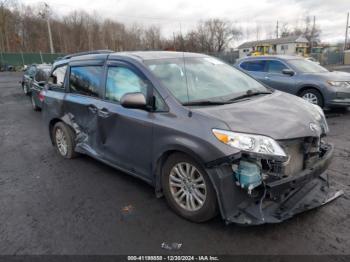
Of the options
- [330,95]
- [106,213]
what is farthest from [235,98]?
[330,95]

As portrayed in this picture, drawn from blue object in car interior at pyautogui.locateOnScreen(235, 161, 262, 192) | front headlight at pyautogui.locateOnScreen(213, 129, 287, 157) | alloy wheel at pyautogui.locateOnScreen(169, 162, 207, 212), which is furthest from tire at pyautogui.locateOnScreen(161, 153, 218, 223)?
front headlight at pyautogui.locateOnScreen(213, 129, 287, 157)

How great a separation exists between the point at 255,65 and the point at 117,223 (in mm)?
8038

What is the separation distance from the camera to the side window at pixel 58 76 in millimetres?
5114

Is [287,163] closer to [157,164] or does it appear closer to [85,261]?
[157,164]

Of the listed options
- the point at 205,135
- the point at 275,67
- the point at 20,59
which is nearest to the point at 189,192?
the point at 205,135

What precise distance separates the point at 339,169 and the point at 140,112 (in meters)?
3.05

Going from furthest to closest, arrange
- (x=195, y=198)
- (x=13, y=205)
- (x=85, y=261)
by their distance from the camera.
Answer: (x=13, y=205) < (x=195, y=198) < (x=85, y=261)

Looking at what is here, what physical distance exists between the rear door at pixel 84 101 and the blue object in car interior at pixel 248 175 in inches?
92.7

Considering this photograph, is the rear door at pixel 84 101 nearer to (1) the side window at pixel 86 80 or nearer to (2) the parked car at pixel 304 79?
(1) the side window at pixel 86 80

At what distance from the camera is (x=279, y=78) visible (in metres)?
8.81

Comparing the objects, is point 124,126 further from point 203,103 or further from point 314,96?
point 314,96


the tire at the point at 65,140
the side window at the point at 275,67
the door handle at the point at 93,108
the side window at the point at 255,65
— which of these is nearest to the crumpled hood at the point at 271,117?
the door handle at the point at 93,108

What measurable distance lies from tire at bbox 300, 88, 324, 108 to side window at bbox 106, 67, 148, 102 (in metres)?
6.22

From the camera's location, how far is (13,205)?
3631 millimetres
